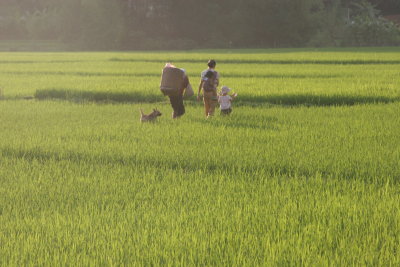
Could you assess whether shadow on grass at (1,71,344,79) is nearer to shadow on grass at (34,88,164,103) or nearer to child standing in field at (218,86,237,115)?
shadow on grass at (34,88,164,103)

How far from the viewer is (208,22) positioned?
146ft

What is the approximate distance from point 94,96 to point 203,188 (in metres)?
7.70

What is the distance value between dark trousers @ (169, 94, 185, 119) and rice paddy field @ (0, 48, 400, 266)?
0.60 ft

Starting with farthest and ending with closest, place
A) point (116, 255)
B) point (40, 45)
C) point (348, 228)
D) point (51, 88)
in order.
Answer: point (40, 45), point (51, 88), point (348, 228), point (116, 255)

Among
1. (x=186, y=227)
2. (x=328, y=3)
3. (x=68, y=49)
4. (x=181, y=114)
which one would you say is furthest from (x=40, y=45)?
(x=186, y=227)

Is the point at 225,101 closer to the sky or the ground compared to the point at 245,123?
closer to the sky

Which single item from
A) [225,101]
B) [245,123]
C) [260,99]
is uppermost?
[225,101]

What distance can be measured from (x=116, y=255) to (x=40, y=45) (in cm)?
4952

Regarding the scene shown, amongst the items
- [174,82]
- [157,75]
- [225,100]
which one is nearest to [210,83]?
[225,100]

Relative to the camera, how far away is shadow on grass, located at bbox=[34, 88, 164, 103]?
10991 mm

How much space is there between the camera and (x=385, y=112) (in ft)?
26.1

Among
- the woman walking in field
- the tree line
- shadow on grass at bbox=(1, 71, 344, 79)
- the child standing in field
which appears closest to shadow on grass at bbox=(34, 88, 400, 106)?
the child standing in field

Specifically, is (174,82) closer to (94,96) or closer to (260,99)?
(260,99)

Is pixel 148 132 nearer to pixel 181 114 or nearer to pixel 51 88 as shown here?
pixel 181 114
